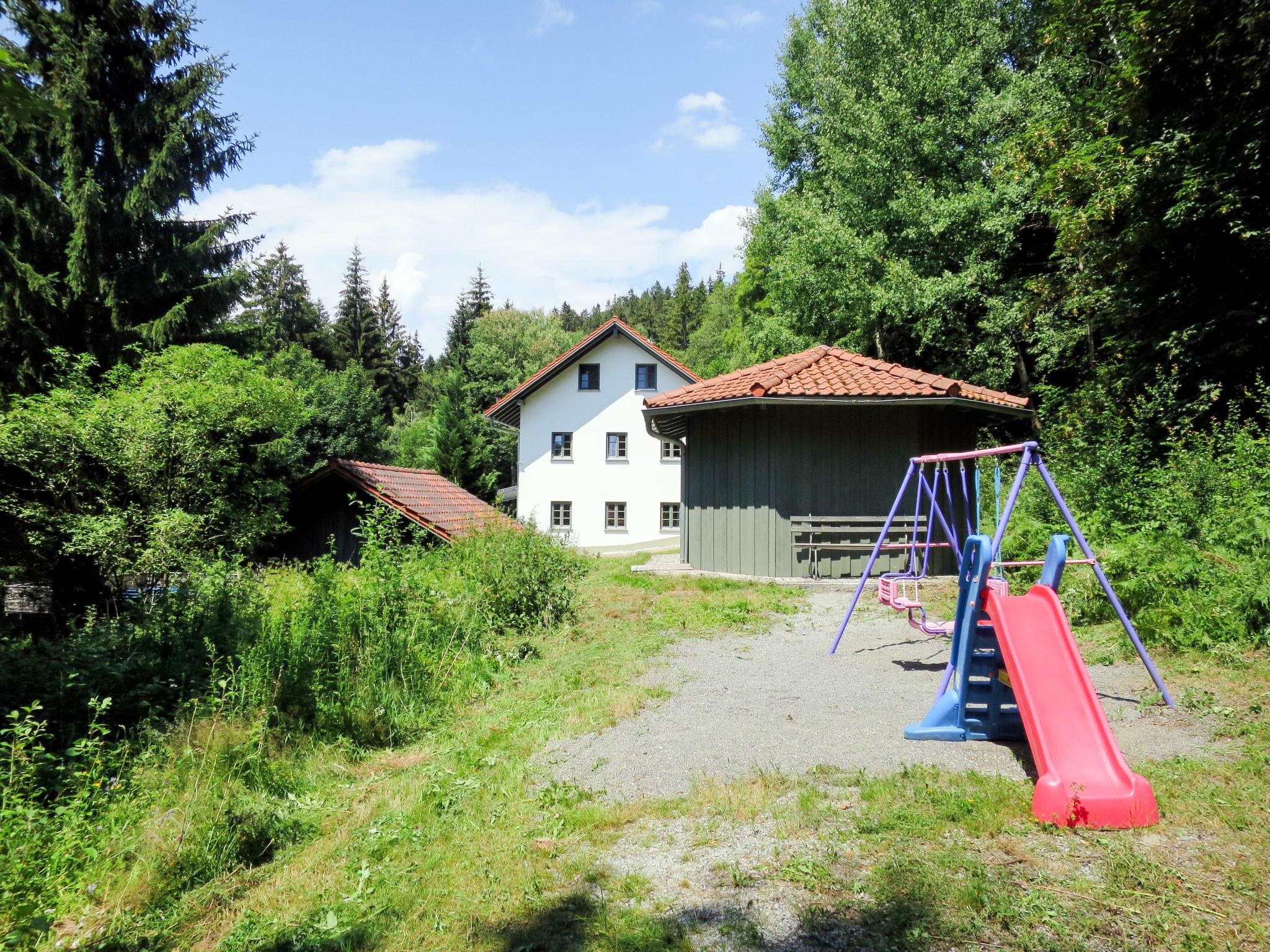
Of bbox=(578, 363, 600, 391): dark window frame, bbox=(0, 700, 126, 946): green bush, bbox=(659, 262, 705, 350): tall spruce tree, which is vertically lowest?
bbox=(0, 700, 126, 946): green bush

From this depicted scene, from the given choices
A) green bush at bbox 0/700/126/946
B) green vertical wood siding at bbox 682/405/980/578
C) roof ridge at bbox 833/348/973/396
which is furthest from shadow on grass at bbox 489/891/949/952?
roof ridge at bbox 833/348/973/396

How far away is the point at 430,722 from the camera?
6.58 meters

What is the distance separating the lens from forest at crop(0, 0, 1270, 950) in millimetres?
5316

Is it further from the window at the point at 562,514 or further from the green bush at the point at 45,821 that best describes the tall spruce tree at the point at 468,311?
the green bush at the point at 45,821

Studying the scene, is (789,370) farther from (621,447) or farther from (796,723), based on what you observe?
(621,447)

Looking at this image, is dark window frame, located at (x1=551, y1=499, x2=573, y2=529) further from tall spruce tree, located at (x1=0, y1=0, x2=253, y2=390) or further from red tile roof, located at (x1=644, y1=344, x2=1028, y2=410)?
red tile roof, located at (x1=644, y1=344, x2=1028, y2=410)

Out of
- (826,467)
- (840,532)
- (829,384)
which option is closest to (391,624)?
(840,532)

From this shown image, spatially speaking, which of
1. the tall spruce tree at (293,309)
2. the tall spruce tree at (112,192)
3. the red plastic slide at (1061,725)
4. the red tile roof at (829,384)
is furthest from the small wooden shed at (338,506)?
the tall spruce tree at (293,309)

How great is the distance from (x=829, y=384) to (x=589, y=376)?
1845cm

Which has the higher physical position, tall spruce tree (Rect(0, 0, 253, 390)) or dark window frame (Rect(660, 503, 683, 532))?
tall spruce tree (Rect(0, 0, 253, 390))

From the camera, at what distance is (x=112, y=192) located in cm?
1883

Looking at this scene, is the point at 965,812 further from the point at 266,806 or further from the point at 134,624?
the point at 134,624

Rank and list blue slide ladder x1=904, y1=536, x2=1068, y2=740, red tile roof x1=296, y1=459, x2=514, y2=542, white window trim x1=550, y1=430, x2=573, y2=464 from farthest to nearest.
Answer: white window trim x1=550, y1=430, x2=573, y2=464, red tile roof x1=296, y1=459, x2=514, y2=542, blue slide ladder x1=904, y1=536, x2=1068, y2=740

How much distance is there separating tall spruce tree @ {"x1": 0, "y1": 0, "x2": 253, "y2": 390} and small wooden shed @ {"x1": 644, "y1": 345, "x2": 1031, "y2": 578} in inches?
580
